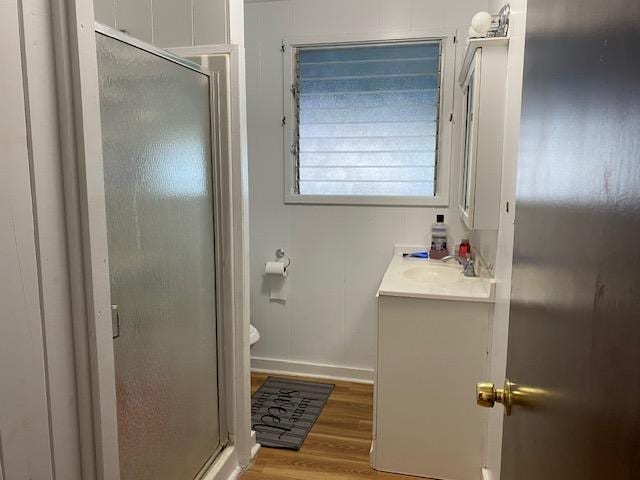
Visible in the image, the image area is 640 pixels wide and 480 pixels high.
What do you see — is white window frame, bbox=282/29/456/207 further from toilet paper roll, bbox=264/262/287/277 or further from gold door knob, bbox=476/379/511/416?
gold door knob, bbox=476/379/511/416

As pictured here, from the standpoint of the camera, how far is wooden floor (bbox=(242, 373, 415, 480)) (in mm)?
2148

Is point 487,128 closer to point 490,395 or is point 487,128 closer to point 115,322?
point 490,395

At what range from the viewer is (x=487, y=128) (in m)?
1.93

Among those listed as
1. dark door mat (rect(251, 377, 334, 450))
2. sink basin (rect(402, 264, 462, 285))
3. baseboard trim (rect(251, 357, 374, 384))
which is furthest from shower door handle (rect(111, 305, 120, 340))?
baseboard trim (rect(251, 357, 374, 384))

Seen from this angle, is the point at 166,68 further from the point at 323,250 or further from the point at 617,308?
the point at 323,250

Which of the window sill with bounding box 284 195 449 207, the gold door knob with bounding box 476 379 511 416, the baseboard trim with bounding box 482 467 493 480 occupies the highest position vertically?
the window sill with bounding box 284 195 449 207

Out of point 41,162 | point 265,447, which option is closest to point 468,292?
point 265,447

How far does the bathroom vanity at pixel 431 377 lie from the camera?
2016 mm

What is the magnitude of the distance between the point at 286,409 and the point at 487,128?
6.01 feet

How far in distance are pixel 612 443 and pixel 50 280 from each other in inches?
39.5

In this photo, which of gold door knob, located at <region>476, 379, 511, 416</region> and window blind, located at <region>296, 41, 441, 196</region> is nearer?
gold door knob, located at <region>476, 379, 511, 416</region>

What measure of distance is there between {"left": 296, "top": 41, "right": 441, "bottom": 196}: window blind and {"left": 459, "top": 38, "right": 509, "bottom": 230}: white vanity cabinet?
896mm

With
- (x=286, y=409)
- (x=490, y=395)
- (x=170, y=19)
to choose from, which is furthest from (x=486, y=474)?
(x=170, y=19)

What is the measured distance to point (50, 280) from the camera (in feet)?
3.30
